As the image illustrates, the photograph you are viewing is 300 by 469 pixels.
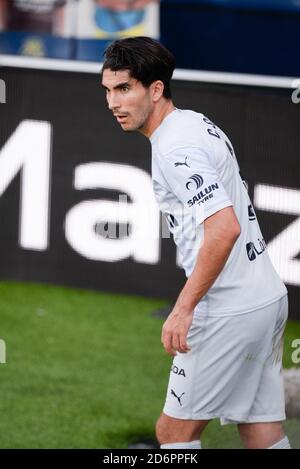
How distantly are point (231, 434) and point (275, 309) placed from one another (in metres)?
1.59

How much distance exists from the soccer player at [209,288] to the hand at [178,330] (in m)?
0.07

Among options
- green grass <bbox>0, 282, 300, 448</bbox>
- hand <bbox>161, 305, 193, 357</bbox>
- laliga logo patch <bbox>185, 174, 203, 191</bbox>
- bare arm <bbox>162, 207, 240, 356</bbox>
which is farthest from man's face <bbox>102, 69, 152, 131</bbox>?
green grass <bbox>0, 282, 300, 448</bbox>

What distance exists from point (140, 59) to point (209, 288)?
84cm

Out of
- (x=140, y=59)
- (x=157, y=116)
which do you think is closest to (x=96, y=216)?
(x=157, y=116)

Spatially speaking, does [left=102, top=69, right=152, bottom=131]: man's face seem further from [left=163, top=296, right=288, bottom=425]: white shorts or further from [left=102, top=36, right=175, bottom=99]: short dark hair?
[left=163, top=296, right=288, bottom=425]: white shorts

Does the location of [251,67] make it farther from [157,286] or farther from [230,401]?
[230,401]

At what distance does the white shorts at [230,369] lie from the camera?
14.4 ft

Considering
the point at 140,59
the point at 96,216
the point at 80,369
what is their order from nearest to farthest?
the point at 140,59, the point at 80,369, the point at 96,216

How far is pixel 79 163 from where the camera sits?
7.82 meters

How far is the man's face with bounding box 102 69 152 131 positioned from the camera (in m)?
4.35

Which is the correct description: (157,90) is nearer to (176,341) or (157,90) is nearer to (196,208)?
(196,208)

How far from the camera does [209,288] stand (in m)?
4.21
